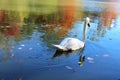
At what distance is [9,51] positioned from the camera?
10258 millimetres

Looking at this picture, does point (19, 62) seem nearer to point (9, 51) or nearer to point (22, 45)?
point (9, 51)

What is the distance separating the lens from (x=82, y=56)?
1056cm

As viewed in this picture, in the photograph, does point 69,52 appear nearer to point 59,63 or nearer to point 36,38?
point 59,63

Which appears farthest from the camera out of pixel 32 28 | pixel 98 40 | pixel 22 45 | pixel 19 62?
pixel 32 28

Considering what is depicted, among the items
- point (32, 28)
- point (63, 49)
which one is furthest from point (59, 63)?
point (32, 28)

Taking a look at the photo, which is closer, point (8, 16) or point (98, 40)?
point (98, 40)

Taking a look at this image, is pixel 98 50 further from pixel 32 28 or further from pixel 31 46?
pixel 32 28

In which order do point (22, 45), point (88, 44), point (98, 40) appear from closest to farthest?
point (22, 45)
point (88, 44)
point (98, 40)

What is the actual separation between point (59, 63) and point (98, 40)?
409cm

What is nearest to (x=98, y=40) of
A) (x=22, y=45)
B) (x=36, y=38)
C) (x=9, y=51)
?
(x=36, y=38)

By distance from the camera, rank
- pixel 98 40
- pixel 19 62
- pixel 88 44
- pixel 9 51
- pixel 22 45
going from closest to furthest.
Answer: pixel 19 62 → pixel 9 51 → pixel 22 45 → pixel 88 44 → pixel 98 40

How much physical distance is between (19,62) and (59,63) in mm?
1239

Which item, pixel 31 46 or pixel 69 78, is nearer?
pixel 69 78

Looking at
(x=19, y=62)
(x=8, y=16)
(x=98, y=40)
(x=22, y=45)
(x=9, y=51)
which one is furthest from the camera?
(x=8, y=16)
